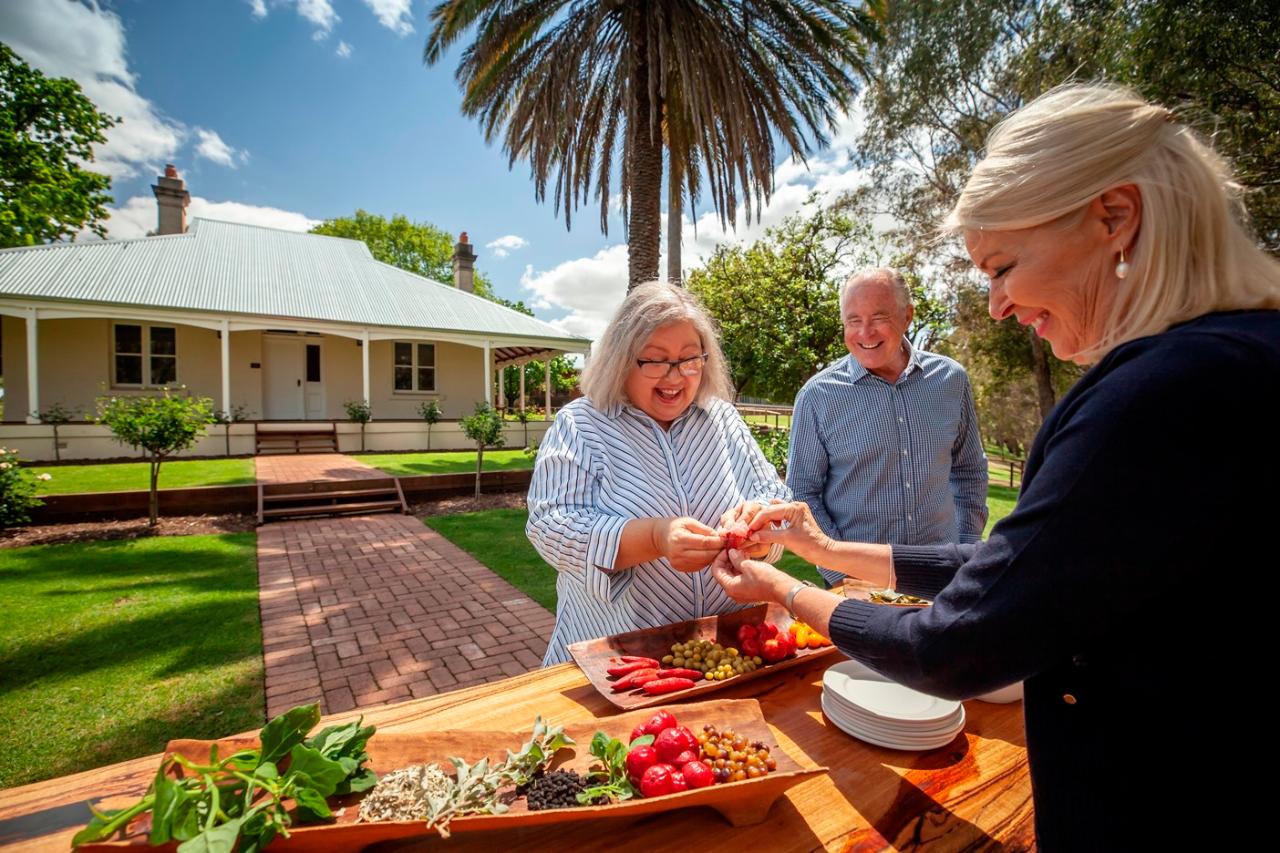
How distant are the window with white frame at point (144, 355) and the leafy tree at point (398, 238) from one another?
2662 cm

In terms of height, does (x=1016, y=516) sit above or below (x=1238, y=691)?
above

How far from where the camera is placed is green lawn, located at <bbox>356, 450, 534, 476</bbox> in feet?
40.3

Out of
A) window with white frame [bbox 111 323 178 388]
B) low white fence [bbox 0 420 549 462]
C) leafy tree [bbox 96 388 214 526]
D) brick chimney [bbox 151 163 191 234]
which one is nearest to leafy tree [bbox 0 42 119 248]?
brick chimney [bbox 151 163 191 234]

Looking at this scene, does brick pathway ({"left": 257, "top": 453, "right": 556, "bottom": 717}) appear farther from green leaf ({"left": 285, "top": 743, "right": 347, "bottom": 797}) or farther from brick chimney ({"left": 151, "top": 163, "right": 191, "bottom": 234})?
brick chimney ({"left": 151, "top": 163, "right": 191, "bottom": 234})

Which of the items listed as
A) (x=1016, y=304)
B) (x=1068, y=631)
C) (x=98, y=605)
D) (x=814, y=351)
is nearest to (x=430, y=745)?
(x=1068, y=631)

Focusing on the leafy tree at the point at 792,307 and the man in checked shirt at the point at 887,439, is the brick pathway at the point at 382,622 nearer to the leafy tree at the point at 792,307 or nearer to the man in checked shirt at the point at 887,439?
the man in checked shirt at the point at 887,439

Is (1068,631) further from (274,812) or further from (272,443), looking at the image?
(272,443)

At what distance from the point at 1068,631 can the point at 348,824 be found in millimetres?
1194

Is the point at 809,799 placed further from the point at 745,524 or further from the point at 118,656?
the point at 118,656

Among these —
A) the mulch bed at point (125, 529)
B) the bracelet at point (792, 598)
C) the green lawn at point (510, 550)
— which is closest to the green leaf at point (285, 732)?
the bracelet at point (792, 598)

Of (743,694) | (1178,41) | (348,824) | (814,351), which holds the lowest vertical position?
(743,694)

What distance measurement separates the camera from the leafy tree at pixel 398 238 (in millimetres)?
40688

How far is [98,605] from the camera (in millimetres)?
5316

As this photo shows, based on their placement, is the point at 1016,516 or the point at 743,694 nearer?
the point at 1016,516
